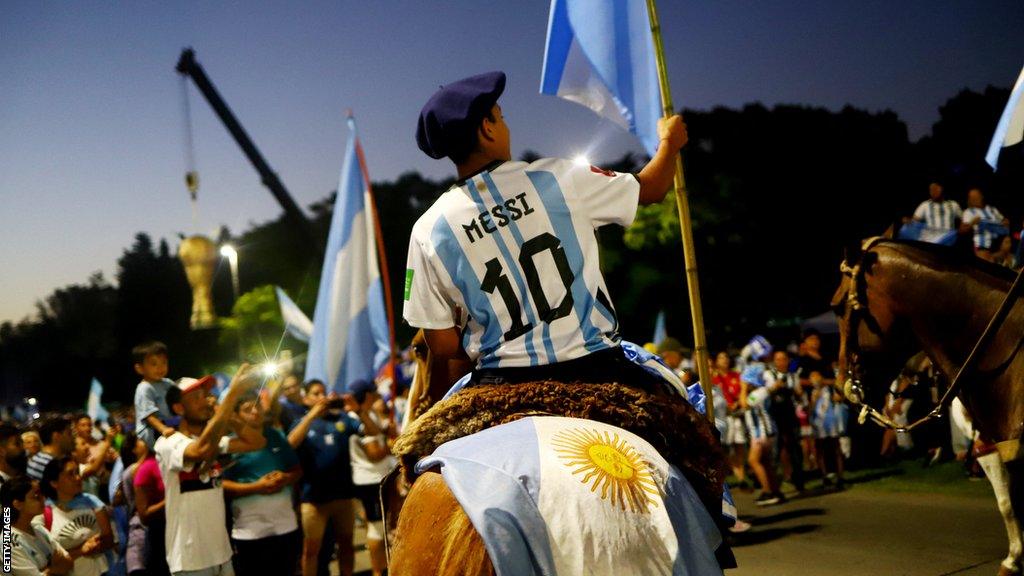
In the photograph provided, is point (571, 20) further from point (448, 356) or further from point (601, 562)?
point (601, 562)

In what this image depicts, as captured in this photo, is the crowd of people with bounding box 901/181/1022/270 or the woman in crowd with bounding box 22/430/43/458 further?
the crowd of people with bounding box 901/181/1022/270

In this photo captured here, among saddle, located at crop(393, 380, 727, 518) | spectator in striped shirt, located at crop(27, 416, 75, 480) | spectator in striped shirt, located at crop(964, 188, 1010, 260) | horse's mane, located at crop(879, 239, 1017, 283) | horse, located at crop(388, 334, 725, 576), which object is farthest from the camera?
spectator in striped shirt, located at crop(964, 188, 1010, 260)

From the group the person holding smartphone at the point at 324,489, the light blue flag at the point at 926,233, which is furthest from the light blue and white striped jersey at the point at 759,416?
the person holding smartphone at the point at 324,489

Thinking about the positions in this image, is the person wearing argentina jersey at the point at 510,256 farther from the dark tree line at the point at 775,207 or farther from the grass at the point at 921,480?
the dark tree line at the point at 775,207

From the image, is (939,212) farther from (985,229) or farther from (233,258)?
(233,258)

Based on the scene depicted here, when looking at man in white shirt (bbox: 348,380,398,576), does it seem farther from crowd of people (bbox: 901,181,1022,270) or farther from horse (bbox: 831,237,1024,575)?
crowd of people (bbox: 901,181,1022,270)

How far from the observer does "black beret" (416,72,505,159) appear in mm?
3004

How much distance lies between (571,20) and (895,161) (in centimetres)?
4085

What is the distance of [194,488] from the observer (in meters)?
6.73

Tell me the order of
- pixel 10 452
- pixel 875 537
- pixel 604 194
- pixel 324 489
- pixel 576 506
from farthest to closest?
1. pixel 875 537
2. pixel 324 489
3. pixel 10 452
4. pixel 604 194
5. pixel 576 506

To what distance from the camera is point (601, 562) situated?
2268 millimetres

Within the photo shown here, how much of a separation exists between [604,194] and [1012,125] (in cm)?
462

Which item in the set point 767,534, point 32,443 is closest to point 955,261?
point 767,534

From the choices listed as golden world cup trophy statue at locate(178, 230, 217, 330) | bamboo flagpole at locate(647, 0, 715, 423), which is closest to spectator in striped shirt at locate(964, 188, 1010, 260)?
bamboo flagpole at locate(647, 0, 715, 423)
